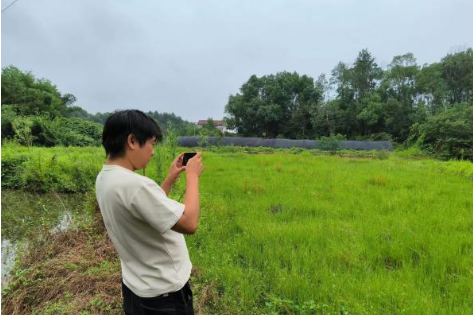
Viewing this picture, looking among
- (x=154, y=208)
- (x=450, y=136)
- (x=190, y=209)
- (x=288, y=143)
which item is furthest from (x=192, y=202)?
(x=288, y=143)

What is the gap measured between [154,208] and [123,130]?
1.12 ft

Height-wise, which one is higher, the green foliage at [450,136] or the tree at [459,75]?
the tree at [459,75]

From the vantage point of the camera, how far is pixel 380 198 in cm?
540

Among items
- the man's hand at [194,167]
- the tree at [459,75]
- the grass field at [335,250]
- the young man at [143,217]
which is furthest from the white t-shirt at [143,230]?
the tree at [459,75]

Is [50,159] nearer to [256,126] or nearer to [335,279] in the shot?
[335,279]

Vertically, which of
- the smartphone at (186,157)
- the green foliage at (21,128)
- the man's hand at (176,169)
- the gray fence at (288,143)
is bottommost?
the gray fence at (288,143)

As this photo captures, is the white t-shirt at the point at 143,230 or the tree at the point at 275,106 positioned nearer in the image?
the white t-shirt at the point at 143,230

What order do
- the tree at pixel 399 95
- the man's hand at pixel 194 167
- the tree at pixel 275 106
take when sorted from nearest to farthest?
the man's hand at pixel 194 167 → the tree at pixel 399 95 → the tree at pixel 275 106

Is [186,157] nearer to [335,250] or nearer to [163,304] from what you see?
[163,304]

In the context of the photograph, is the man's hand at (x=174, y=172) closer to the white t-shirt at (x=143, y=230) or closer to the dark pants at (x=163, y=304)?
the white t-shirt at (x=143, y=230)

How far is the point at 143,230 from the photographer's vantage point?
3.81 feet

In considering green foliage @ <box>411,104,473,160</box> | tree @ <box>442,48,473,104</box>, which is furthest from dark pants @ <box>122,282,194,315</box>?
tree @ <box>442,48,473,104</box>

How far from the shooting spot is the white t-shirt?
1.08 m

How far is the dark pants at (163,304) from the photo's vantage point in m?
1.24
